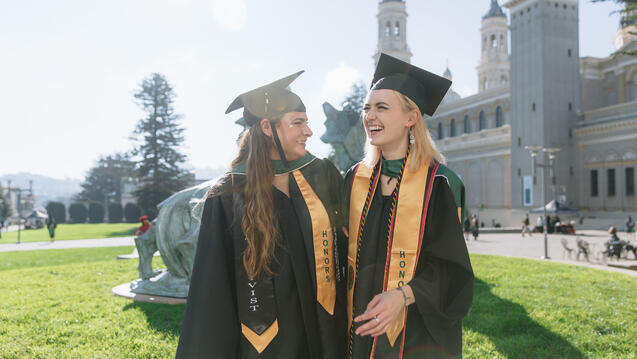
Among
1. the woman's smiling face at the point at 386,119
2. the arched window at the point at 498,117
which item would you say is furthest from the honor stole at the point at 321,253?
the arched window at the point at 498,117

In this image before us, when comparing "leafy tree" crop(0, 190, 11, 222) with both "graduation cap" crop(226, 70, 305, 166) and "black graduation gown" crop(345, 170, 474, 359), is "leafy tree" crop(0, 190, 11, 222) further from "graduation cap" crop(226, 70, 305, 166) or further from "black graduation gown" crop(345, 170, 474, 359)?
"black graduation gown" crop(345, 170, 474, 359)

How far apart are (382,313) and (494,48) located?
230 ft

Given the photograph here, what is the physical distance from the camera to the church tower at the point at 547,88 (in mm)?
37812

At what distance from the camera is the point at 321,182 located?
263 centimetres

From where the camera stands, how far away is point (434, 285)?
2.14 metres

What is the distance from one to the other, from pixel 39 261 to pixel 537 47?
39.3 metres

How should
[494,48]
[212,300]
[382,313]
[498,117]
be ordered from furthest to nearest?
[494,48] → [498,117] → [212,300] → [382,313]

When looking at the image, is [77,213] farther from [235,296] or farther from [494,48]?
[494,48]

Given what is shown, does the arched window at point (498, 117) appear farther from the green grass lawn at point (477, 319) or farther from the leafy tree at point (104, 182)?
the leafy tree at point (104, 182)

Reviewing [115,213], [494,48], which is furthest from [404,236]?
[494,48]

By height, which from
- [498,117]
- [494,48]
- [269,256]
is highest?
[494,48]

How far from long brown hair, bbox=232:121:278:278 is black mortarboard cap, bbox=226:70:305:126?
0.17 meters

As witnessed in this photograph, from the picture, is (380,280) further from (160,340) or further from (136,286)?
(136,286)

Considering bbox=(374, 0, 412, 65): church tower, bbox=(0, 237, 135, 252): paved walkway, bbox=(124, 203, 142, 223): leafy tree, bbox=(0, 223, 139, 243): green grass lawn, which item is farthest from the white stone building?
bbox=(124, 203, 142, 223): leafy tree
